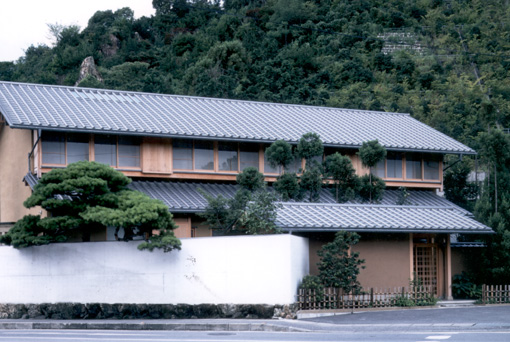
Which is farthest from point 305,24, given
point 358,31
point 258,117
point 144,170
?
point 144,170

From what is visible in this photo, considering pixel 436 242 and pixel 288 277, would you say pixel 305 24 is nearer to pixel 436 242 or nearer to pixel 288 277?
pixel 436 242

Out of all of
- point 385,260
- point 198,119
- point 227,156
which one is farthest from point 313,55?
point 385,260

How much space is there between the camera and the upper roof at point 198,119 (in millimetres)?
30266

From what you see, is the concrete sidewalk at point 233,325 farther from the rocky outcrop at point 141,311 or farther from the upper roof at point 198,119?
the upper roof at point 198,119

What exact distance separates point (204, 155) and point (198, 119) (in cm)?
209

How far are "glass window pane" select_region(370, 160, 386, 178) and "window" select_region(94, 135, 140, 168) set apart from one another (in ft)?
35.4

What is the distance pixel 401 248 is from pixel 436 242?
2.31m

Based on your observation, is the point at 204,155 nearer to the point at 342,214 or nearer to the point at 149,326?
the point at 342,214

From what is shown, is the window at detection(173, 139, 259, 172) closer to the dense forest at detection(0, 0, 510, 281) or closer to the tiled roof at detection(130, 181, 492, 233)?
the tiled roof at detection(130, 181, 492, 233)

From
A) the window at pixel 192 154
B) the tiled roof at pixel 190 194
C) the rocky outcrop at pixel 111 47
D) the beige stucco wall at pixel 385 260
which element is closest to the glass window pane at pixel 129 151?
the tiled roof at pixel 190 194

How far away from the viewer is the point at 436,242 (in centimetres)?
2947

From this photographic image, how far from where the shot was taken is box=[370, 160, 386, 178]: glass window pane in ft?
114

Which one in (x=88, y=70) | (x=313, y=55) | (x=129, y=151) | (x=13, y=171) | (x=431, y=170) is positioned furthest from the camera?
(x=313, y=55)

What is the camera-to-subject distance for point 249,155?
33250mm
